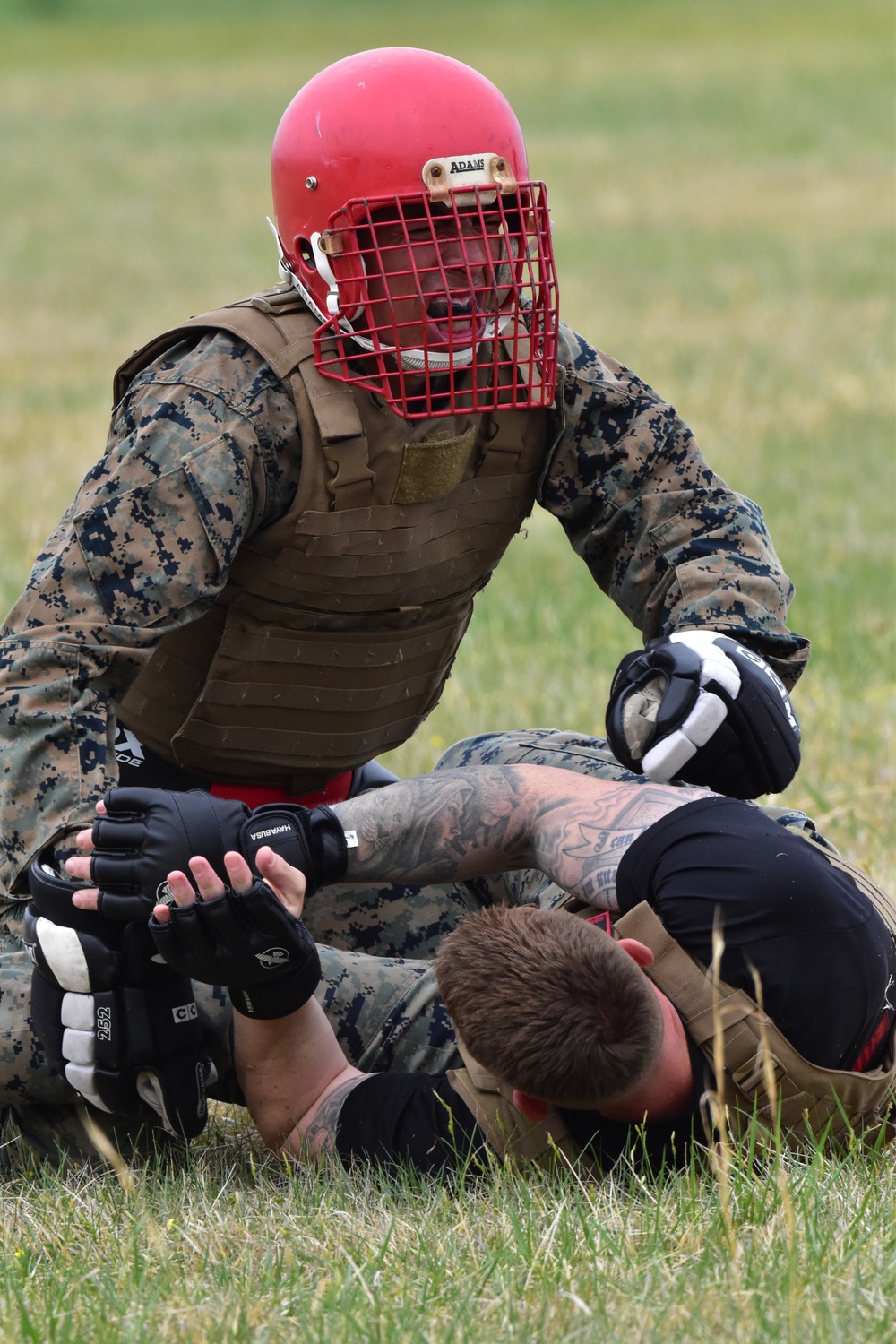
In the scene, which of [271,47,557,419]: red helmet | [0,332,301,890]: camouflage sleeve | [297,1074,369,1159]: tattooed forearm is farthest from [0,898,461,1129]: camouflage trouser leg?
[271,47,557,419]: red helmet

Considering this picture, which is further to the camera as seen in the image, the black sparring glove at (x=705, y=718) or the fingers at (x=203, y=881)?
the black sparring glove at (x=705, y=718)

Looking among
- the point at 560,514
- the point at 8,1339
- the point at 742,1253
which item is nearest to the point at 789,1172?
the point at 742,1253

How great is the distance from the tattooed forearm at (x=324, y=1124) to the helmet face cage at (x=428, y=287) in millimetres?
1441

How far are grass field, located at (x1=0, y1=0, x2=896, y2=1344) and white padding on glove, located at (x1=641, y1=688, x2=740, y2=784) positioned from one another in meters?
0.91

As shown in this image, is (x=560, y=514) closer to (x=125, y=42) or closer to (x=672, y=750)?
(x=672, y=750)

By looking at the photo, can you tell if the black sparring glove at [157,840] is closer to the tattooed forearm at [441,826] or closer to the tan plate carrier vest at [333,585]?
the tattooed forearm at [441,826]

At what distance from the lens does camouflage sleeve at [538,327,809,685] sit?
413cm

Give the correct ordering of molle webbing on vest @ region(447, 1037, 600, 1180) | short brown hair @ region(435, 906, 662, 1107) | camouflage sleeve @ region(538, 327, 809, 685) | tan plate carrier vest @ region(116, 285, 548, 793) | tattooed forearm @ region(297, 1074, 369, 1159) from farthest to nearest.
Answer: camouflage sleeve @ region(538, 327, 809, 685), tan plate carrier vest @ region(116, 285, 548, 793), tattooed forearm @ region(297, 1074, 369, 1159), molle webbing on vest @ region(447, 1037, 600, 1180), short brown hair @ region(435, 906, 662, 1107)

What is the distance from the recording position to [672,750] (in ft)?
12.1

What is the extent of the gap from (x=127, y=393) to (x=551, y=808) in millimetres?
1308

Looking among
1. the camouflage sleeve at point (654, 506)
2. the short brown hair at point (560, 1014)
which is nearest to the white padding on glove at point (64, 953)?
the short brown hair at point (560, 1014)

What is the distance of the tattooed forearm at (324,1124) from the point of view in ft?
11.6

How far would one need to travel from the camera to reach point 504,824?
3.74 meters

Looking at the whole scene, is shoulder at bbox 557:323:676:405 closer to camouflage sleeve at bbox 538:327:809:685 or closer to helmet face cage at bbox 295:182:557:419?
camouflage sleeve at bbox 538:327:809:685
